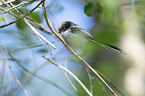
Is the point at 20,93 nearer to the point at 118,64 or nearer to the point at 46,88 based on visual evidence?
the point at 46,88

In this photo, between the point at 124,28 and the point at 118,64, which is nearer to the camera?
the point at 124,28

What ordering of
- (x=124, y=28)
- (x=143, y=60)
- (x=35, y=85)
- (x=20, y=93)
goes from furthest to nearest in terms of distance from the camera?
(x=35, y=85) < (x=20, y=93) < (x=143, y=60) < (x=124, y=28)

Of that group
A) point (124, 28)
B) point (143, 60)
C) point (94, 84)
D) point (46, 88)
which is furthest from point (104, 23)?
point (46, 88)

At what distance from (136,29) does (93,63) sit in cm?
193

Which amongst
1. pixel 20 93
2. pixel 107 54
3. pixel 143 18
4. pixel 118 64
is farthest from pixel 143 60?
pixel 107 54

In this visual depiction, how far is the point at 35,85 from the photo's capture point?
208 centimetres

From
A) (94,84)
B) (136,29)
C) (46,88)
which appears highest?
(136,29)

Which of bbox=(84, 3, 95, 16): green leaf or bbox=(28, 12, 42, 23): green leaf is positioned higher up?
bbox=(84, 3, 95, 16): green leaf

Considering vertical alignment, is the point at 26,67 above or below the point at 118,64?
above

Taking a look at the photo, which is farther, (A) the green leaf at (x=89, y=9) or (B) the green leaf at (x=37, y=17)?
(B) the green leaf at (x=37, y=17)

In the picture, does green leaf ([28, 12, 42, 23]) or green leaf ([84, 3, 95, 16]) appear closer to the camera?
green leaf ([84, 3, 95, 16])

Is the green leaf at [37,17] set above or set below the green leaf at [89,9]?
below

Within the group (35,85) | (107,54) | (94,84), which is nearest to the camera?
(94,84)

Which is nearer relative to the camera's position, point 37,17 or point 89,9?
point 89,9
